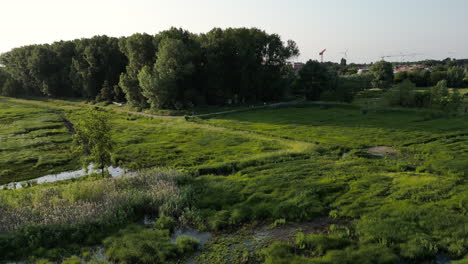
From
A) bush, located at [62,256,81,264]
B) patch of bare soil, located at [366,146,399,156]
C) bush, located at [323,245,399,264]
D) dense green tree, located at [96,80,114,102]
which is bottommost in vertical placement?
bush, located at [62,256,81,264]

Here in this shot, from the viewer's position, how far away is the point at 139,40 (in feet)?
291

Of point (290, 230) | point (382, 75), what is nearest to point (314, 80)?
point (382, 75)

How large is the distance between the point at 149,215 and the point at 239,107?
62.2 metres

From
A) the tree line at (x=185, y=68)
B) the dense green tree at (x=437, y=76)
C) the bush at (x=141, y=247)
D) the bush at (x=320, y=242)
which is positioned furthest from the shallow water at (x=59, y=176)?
the dense green tree at (x=437, y=76)

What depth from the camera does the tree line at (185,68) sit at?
80.1 m

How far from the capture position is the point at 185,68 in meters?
79.8

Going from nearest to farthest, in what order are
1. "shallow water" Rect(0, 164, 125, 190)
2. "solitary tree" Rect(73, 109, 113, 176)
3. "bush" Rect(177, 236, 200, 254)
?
"bush" Rect(177, 236, 200, 254), "solitary tree" Rect(73, 109, 113, 176), "shallow water" Rect(0, 164, 125, 190)

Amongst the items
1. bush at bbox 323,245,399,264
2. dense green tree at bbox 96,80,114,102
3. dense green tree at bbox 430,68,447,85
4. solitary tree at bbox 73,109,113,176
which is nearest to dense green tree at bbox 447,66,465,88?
dense green tree at bbox 430,68,447,85

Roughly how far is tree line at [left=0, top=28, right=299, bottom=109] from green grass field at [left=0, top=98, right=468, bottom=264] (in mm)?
25914

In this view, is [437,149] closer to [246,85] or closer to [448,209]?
[448,209]

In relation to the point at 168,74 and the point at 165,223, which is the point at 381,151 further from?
the point at 168,74

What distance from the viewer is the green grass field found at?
1927 centimetres

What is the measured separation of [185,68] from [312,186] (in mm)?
59539

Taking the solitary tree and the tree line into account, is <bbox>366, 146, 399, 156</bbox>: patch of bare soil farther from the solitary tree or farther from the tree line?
the tree line
